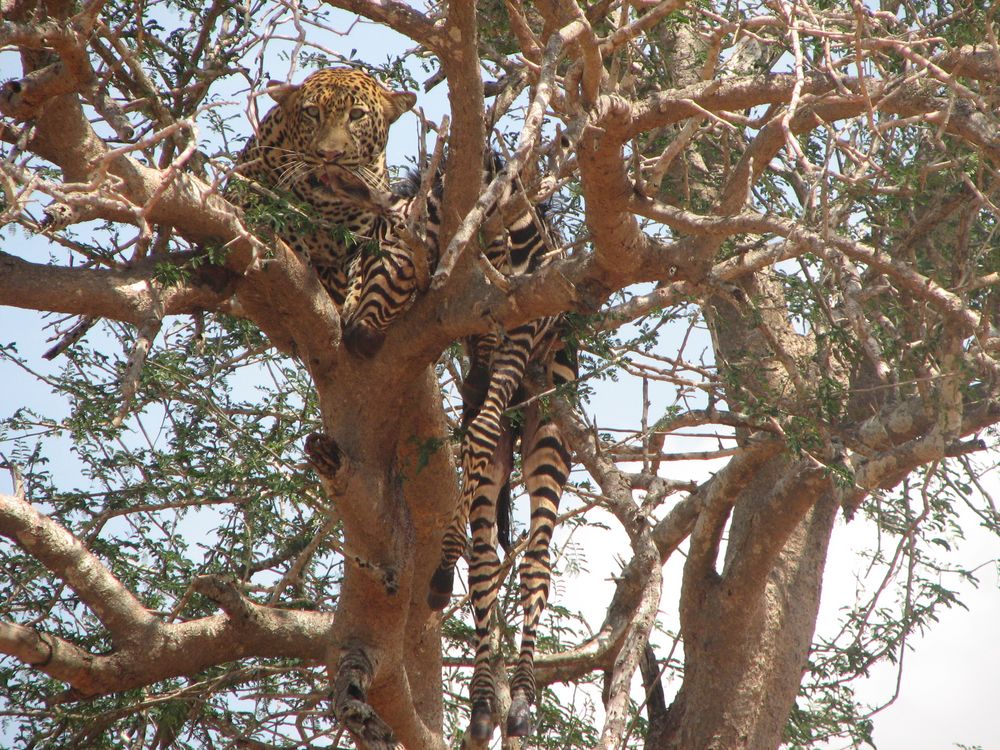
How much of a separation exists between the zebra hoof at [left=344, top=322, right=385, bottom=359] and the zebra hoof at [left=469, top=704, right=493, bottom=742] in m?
1.75

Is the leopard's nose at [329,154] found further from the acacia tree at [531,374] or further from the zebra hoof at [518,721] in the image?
Result: the zebra hoof at [518,721]

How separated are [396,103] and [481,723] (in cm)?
372

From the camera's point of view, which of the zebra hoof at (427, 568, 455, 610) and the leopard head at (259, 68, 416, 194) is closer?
the zebra hoof at (427, 568, 455, 610)

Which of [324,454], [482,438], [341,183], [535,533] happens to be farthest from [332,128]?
[535,533]

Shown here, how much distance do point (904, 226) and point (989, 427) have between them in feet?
4.65

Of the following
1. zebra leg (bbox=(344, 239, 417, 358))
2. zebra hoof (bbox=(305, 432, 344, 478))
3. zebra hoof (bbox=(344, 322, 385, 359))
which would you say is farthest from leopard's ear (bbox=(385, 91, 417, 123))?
A: zebra hoof (bbox=(305, 432, 344, 478))

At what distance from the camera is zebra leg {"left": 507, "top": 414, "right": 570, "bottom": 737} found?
5035mm

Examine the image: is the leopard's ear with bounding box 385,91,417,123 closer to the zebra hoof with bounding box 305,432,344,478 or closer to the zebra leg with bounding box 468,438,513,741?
the zebra leg with bounding box 468,438,513,741

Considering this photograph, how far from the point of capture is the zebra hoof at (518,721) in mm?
4684

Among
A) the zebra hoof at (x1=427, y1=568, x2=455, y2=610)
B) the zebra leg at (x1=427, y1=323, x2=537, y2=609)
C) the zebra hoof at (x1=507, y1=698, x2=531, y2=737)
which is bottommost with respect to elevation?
the zebra hoof at (x1=507, y1=698, x2=531, y2=737)

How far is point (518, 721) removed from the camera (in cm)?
471

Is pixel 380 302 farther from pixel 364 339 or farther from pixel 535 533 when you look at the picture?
pixel 535 533

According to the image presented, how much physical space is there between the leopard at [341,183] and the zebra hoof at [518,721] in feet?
5.74

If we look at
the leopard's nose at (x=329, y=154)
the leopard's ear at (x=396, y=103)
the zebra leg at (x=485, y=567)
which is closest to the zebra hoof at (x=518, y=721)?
the zebra leg at (x=485, y=567)
